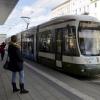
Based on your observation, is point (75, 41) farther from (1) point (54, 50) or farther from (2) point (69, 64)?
(1) point (54, 50)

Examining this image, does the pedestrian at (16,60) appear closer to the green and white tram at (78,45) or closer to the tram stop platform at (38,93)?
the tram stop platform at (38,93)

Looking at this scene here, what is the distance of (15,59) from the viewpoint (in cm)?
1057

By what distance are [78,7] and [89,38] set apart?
275 feet

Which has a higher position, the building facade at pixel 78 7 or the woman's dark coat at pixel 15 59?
the building facade at pixel 78 7

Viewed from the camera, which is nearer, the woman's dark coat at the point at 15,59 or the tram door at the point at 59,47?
the woman's dark coat at the point at 15,59

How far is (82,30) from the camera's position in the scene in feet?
51.2

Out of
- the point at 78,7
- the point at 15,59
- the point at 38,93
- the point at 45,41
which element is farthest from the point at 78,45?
the point at 78,7

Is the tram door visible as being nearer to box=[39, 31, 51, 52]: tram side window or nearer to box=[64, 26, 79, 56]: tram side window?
box=[64, 26, 79, 56]: tram side window

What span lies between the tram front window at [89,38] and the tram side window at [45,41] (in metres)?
4.58

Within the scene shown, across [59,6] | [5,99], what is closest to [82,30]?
[5,99]

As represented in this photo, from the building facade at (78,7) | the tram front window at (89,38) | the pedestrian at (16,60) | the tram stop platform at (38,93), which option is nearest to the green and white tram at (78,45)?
the tram front window at (89,38)

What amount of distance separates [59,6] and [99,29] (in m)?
102

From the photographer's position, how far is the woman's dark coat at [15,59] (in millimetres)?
10516

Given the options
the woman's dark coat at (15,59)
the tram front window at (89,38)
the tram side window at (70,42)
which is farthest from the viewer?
the tram side window at (70,42)
